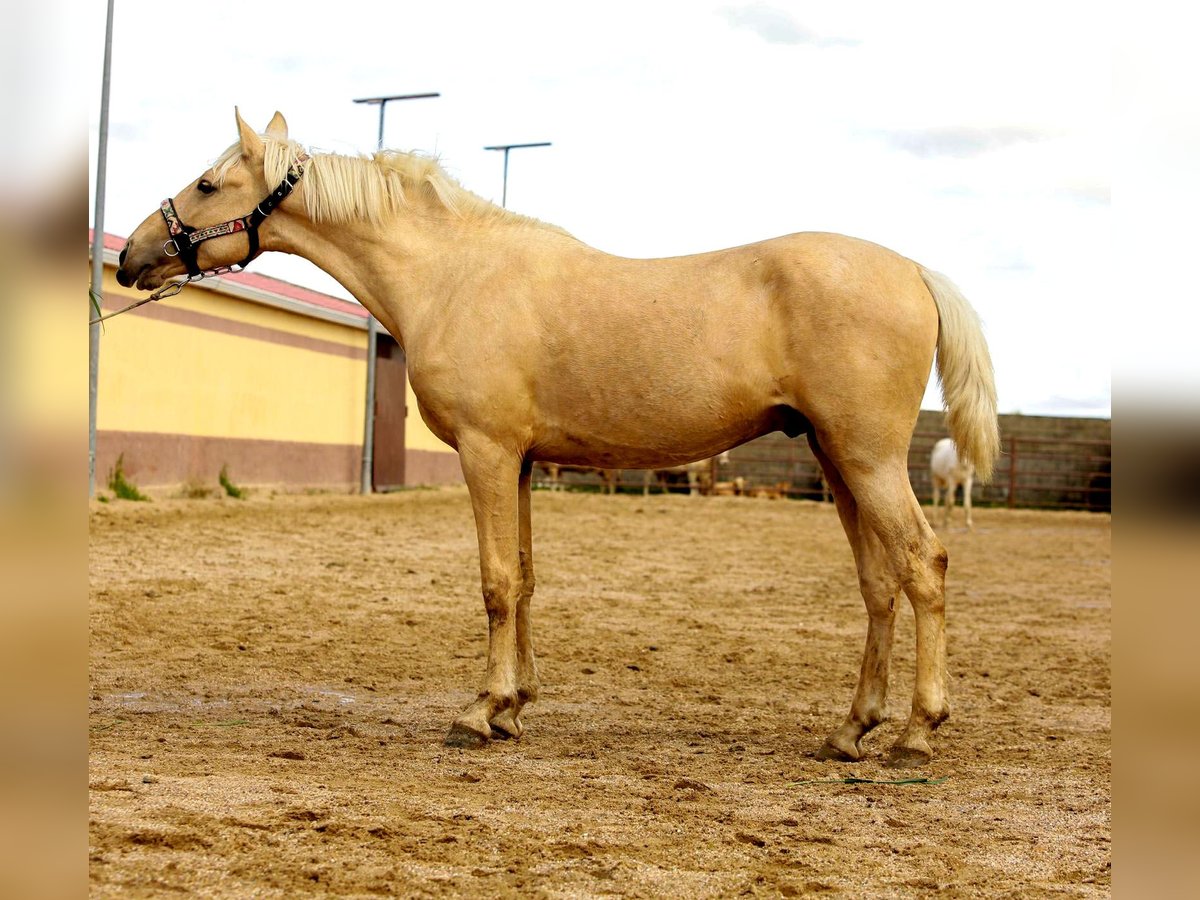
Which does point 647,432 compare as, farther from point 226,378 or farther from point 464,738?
point 226,378

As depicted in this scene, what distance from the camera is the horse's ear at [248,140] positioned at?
507cm

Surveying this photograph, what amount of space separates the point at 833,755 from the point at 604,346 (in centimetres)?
201

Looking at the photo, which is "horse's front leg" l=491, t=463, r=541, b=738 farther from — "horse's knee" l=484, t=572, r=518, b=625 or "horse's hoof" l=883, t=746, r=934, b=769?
"horse's hoof" l=883, t=746, r=934, b=769

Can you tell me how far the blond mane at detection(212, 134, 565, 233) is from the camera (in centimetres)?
514

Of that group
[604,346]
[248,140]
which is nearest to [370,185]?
[248,140]

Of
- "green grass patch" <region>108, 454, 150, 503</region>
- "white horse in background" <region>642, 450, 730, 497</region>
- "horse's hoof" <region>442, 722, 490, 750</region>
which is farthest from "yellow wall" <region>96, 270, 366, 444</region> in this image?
"horse's hoof" <region>442, 722, 490, 750</region>

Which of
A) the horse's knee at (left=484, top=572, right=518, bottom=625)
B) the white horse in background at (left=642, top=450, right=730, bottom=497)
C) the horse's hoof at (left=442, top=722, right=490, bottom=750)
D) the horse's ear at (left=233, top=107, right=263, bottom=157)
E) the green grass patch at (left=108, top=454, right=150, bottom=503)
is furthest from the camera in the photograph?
the white horse in background at (left=642, top=450, right=730, bottom=497)

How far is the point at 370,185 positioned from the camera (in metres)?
5.19

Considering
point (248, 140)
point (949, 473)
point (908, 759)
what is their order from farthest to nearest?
point (949, 473)
point (248, 140)
point (908, 759)

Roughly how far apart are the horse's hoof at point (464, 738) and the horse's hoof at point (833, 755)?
144 centimetres

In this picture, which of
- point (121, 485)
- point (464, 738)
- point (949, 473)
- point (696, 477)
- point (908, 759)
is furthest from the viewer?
point (696, 477)
